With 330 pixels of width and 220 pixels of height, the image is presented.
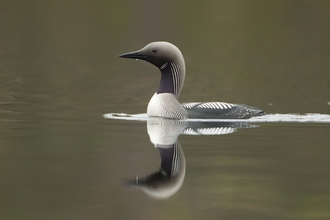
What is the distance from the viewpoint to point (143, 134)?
8188mm

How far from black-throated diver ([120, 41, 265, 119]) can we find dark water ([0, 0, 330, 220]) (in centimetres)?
47

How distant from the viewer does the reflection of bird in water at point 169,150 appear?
5.23 metres

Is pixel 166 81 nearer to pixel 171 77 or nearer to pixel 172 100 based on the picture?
pixel 171 77

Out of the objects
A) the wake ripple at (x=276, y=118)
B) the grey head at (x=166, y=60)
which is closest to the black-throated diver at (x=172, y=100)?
the grey head at (x=166, y=60)

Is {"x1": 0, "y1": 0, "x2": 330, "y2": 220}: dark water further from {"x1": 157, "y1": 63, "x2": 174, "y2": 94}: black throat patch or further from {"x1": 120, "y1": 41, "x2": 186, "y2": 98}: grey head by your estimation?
{"x1": 120, "y1": 41, "x2": 186, "y2": 98}: grey head

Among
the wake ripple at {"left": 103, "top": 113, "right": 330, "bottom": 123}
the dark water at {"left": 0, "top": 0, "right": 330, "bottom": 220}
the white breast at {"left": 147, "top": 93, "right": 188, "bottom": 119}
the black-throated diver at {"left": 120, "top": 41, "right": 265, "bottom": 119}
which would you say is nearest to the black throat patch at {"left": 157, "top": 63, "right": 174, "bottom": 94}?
the black-throated diver at {"left": 120, "top": 41, "right": 265, "bottom": 119}

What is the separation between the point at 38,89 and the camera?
1453 cm

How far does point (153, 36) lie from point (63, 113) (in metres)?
20.7

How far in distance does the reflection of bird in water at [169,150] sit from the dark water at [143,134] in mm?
80

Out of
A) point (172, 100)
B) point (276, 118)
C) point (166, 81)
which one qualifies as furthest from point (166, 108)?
point (276, 118)

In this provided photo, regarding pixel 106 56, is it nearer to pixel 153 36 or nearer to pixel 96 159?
pixel 153 36

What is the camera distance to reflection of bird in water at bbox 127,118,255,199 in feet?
17.1

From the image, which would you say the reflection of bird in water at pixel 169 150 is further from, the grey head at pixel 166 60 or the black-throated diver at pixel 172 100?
the grey head at pixel 166 60

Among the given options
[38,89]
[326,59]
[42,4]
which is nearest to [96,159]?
[38,89]
